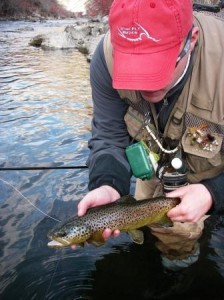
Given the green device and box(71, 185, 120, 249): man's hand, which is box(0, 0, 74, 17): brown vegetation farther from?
box(71, 185, 120, 249): man's hand

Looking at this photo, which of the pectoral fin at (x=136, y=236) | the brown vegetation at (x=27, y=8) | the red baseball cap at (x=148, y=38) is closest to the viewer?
the red baseball cap at (x=148, y=38)

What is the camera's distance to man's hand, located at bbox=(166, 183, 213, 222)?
7.70 ft

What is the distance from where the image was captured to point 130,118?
287cm

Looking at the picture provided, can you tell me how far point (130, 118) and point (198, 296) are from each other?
154 centimetres

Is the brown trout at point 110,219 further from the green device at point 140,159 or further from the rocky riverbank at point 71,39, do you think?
the rocky riverbank at point 71,39

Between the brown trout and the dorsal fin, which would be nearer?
the brown trout

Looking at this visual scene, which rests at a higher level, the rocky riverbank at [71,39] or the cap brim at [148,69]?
the cap brim at [148,69]

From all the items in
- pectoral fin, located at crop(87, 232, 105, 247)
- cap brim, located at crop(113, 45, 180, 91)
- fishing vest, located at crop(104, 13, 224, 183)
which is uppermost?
cap brim, located at crop(113, 45, 180, 91)

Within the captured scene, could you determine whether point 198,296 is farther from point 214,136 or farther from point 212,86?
point 212,86

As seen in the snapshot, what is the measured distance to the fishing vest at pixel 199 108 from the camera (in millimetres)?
2475

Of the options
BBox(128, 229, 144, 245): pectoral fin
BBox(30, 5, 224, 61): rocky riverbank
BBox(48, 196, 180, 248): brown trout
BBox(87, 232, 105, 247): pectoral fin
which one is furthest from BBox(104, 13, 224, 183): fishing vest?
BBox(30, 5, 224, 61): rocky riverbank

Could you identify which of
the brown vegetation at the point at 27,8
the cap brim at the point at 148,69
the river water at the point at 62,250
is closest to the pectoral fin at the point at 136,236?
the river water at the point at 62,250

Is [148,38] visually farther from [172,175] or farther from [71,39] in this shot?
[71,39]

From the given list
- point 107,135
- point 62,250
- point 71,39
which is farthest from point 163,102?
point 71,39
